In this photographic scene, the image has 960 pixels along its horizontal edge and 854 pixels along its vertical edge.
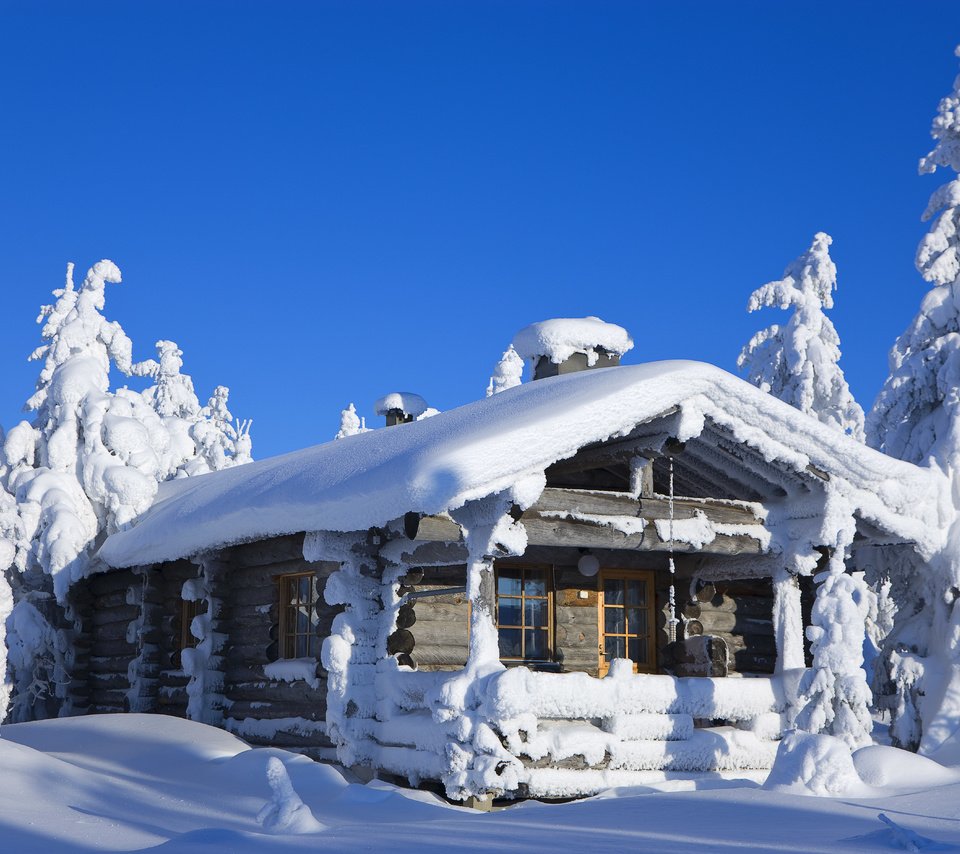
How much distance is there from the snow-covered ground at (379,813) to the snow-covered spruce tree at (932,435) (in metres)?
3.46

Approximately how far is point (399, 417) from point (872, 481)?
8.73 m

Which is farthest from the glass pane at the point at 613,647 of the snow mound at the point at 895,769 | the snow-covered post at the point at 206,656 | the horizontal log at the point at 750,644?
the snow-covered post at the point at 206,656

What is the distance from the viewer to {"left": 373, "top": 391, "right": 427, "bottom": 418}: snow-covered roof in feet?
65.2

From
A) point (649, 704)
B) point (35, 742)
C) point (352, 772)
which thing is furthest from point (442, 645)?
point (35, 742)

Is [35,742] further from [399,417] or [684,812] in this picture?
[684,812]

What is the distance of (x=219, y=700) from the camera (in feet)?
51.9

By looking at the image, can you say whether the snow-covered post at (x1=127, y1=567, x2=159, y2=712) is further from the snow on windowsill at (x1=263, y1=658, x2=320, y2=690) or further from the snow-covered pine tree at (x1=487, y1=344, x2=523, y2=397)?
the snow-covered pine tree at (x1=487, y1=344, x2=523, y2=397)

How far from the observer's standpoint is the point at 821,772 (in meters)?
9.70

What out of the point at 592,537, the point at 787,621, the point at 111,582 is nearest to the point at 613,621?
the point at 787,621

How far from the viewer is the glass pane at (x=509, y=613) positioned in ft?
49.2

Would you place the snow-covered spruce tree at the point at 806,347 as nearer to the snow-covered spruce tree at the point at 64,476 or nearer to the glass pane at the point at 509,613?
the glass pane at the point at 509,613

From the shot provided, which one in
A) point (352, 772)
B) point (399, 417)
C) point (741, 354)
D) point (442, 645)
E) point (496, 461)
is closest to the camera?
point (496, 461)

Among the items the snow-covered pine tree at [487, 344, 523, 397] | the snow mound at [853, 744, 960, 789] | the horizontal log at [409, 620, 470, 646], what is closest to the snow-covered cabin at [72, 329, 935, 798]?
the horizontal log at [409, 620, 470, 646]

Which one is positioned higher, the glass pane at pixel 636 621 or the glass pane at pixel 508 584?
the glass pane at pixel 508 584
